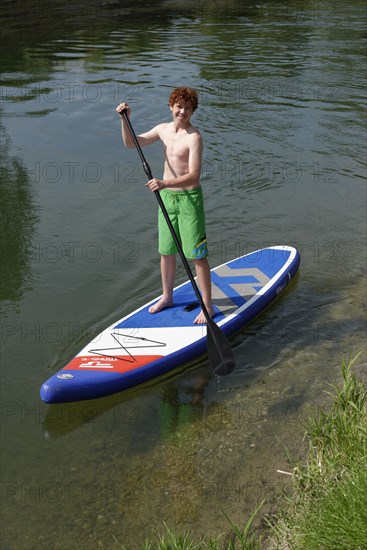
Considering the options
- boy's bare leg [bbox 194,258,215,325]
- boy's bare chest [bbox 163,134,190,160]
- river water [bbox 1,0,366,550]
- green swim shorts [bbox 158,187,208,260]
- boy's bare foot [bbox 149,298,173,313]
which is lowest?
river water [bbox 1,0,366,550]

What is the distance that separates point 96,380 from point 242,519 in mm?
1730

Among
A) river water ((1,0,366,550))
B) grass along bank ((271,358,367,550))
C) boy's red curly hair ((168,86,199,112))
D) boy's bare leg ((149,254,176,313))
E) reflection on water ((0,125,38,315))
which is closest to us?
grass along bank ((271,358,367,550))

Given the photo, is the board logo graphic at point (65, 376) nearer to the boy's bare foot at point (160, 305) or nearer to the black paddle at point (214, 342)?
the black paddle at point (214, 342)

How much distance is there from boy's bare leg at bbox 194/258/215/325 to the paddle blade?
1.78 ft

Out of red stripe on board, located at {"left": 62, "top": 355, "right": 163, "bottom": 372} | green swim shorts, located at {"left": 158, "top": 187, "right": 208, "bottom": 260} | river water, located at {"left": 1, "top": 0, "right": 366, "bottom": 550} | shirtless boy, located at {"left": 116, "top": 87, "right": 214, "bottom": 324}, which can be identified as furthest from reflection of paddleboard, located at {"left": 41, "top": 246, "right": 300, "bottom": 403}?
green swim shorts, located at {"left": 158, "top": 187, "right": 208, "bottom": 260}

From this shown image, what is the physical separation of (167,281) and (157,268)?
1.30m

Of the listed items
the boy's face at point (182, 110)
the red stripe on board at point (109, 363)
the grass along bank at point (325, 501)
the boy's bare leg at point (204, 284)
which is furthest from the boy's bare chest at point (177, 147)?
the grass along bank at point (325, 501)

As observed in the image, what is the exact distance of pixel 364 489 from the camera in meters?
3.86

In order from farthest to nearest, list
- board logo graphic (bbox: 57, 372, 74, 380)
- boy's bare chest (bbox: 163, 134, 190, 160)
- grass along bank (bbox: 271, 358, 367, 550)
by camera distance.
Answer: boy's bare chest (bbox: 163, 134, 190, 160), board logo graphic (bbox: 57, 372, 74, 380), grass along bank (bbox: 271, 358, 367, 550)

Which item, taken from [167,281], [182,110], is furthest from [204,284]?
[182,110]

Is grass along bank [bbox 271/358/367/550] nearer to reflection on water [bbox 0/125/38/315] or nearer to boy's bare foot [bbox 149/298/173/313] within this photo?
boy's bare foot [bbox 149/298/173/313]

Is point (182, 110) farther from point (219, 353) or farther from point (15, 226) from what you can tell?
point (15, 226)

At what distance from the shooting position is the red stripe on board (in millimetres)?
6066

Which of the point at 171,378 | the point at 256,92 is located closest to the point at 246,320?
the point at 171,378
